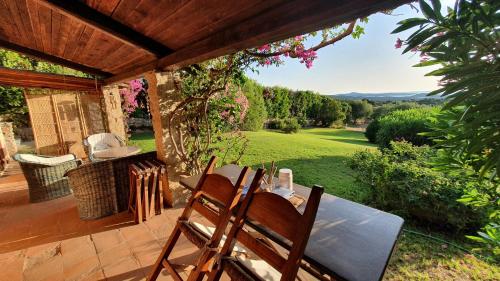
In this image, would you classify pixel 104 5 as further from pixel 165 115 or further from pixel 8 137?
pixel 8 137

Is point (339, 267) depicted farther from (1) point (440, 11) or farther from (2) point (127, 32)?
(2) point (127, 32)

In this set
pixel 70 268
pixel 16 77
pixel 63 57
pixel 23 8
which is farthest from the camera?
pixel 16 77

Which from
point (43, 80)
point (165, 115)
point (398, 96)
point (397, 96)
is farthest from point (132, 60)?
point (397, 96)

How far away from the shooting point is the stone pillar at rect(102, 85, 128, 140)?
5.43 m

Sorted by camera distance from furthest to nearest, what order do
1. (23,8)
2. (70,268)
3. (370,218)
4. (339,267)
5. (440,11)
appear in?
(70,268) → (23,8) → (370,218) → (339,267) → (440,11)

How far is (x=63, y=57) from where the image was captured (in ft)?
11.4

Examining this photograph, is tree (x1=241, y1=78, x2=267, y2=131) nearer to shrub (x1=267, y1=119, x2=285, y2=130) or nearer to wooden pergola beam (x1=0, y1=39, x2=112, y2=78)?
shrub (x1=267, y1=119, x2=285, y2=130)

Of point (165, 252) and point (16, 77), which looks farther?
point (16, 77)

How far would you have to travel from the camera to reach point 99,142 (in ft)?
14.4

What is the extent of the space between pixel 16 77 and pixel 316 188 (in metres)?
5.25

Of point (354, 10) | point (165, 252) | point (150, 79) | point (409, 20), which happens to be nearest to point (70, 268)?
point (165, 252)

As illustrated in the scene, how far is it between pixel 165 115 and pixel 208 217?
1.99m

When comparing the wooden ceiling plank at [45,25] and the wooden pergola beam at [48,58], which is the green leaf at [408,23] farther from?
the wooden pergola beam at [48,58]

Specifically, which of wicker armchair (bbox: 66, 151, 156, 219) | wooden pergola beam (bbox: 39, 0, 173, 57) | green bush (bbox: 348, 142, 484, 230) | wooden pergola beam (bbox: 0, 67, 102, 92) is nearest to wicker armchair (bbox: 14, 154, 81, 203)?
wicker armchair (bbox: 66, 151, 156, 219)
